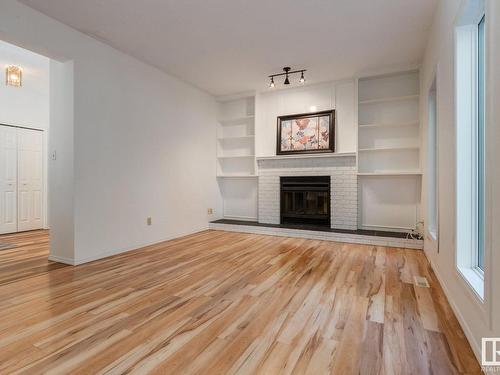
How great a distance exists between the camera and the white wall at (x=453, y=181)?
1.24 m

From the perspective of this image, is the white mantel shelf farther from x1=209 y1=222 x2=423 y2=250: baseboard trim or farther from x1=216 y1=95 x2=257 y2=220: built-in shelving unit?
x1=209 y1=222 x2=423 y2=250: baseboard trim

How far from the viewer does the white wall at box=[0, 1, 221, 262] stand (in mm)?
3045

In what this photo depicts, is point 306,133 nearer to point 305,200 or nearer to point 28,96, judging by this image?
point 305,200

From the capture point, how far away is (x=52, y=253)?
3.24m

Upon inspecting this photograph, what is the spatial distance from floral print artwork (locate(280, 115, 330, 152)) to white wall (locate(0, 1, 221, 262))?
1.63 metres

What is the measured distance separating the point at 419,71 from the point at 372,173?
1.68 metres

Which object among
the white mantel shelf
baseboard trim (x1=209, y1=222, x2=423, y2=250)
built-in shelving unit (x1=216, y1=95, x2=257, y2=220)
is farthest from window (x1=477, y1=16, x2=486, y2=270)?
built-in shelving unit (x1=216, y1=95, x2=257, y2=220)

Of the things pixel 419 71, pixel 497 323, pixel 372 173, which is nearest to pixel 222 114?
pixel 372 173

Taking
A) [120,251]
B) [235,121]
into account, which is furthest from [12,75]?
[235,121]

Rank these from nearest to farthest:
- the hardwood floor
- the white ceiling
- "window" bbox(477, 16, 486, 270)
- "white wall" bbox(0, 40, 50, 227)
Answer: the hardwood floor < "window" bbox(477, 16, 486, 270) < the white ceiling < "white wall" bbox(0, 40, 50, 227)

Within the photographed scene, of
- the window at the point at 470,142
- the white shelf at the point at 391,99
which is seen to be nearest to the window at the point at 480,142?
the window at the point at 470,142

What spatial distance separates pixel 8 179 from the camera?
4965mm

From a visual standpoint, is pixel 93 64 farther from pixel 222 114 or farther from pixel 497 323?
pixel 497 323

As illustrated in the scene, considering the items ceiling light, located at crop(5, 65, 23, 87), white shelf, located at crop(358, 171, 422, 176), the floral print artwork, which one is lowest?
white shelf, located at crop(358, 171, 422, 176)
